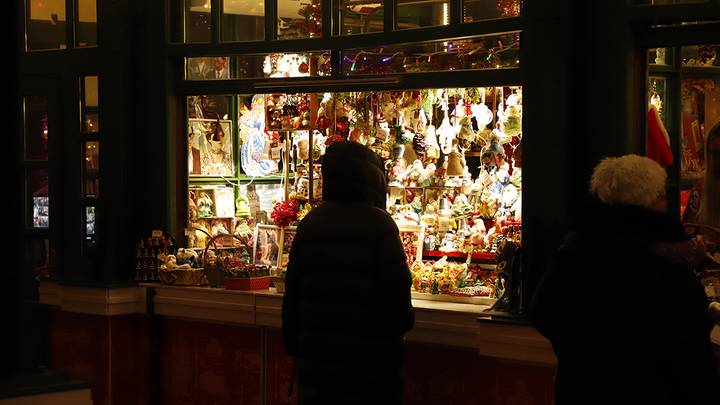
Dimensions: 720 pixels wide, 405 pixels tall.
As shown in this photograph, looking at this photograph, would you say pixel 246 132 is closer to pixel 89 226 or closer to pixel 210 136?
pixel 210 136

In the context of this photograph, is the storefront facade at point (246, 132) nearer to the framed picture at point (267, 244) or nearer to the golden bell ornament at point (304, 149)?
the golden bell ornament at point (304, 149)

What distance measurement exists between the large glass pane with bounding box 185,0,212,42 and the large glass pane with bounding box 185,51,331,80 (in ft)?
0.49

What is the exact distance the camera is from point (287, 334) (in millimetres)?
5820

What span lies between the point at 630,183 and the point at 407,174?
11.8ft

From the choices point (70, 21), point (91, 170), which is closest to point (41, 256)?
point (91, 170)

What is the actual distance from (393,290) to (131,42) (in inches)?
140

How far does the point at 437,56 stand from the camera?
687 centimetres

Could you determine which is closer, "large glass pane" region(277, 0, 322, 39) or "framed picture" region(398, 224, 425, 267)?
"framed picture" region(398, 224, 425, 267)

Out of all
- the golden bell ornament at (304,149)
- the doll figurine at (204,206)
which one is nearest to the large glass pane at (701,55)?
the golden bell ornament at (304,149)

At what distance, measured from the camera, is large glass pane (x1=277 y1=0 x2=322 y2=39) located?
7.51 meters

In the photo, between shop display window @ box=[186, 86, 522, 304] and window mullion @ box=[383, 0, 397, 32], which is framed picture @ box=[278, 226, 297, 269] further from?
window mullion @ box=[383, 0, 397, 32]

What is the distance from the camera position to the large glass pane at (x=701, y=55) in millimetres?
5922

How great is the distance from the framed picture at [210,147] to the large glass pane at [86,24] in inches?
36.0

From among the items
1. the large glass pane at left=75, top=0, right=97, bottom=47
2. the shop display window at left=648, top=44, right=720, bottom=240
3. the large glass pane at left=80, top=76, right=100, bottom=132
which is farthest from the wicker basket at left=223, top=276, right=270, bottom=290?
the shop display window at left=648, top=44, right=720, bottom=240
